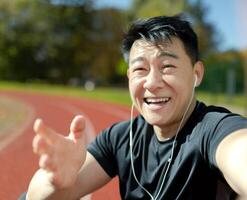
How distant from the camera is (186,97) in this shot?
2.72 meters

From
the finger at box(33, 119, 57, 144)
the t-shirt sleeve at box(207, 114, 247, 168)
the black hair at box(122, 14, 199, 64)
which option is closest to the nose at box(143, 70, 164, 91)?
the black hair at box(122, 14, 199, 64)

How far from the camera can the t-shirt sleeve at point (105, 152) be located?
3115mm

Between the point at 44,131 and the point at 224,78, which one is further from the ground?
the point at 44,131

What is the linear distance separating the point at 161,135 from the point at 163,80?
0.32 metres

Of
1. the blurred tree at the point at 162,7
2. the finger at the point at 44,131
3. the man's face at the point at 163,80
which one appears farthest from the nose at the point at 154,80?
the blurred tree at the point at 162,7

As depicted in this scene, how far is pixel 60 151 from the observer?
2.35 m

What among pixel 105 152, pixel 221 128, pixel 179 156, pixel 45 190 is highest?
pixel 221 128

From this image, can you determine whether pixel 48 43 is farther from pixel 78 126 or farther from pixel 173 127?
pixel 78 126

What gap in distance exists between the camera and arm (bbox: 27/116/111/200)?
226 cm

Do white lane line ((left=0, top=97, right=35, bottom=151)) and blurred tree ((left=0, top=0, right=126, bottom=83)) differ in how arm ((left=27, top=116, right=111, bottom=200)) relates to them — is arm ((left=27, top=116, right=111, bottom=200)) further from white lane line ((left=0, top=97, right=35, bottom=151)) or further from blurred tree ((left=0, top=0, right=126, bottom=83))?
blurred tree ((left=0, top=0, right=126, bottom=83))

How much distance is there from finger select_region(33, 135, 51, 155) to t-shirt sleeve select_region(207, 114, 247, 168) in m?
0.75

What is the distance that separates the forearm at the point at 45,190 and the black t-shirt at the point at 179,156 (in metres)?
0.38

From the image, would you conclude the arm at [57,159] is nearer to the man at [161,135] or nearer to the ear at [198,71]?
the man at [161,135]

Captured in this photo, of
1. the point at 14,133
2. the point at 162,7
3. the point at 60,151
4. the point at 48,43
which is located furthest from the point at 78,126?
the point at 162,7
